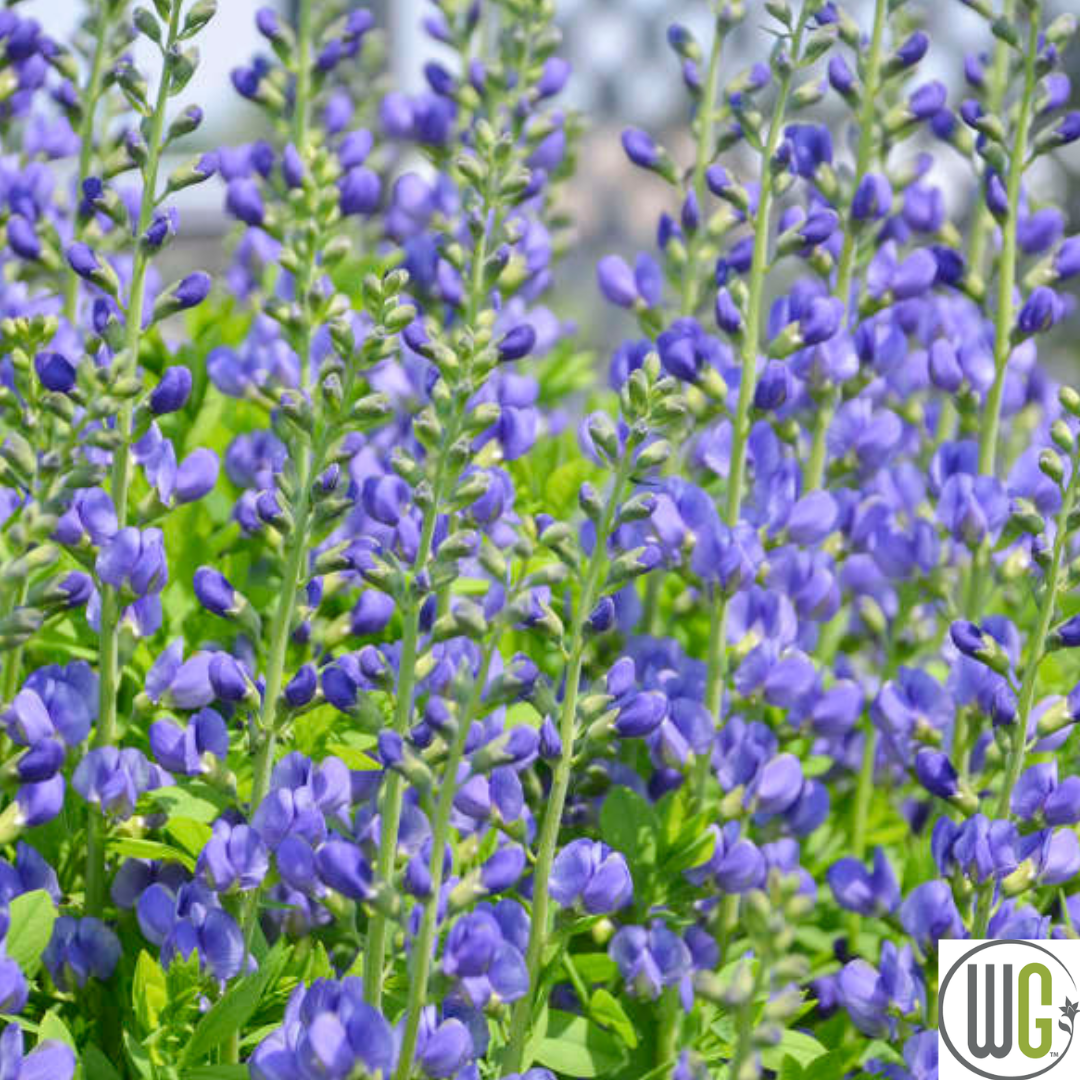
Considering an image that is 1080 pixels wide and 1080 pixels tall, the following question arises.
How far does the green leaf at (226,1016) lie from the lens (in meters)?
1.68

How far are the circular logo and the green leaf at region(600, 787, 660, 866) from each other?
37 centimetres

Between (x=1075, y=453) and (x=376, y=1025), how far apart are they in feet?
3.08

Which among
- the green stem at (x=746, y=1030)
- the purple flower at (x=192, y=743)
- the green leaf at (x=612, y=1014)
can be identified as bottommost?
the green stem at (x=746, y=1030)

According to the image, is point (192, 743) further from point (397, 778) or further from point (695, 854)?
point (695, 854)

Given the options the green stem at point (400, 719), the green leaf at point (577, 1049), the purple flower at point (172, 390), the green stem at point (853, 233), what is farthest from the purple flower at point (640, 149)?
the green leaf at point (577, 1049)

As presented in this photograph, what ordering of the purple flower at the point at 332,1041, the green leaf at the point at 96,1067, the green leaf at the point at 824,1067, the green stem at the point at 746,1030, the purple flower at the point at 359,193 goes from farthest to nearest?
the purple flower at the point at 359,193
the green leaf at the point at 824,1067
the green leaf at the point at 96,1067
the purple flower at the point at 332,1041
the green stem at the point at 746,1030

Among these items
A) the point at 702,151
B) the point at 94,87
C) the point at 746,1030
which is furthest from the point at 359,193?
the point at 746,1030

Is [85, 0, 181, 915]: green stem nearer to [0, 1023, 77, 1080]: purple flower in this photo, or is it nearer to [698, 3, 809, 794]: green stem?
[0, 1023, 77, 1080]: purple flower

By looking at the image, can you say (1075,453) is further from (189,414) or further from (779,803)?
(189,414)

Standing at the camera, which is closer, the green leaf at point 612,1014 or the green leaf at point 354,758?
the green leaf at point 354,758

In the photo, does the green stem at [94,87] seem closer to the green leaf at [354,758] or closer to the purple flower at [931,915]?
the green leaf at [354,758]

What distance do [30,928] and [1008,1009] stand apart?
3.21 ft

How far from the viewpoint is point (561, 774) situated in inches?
69.6

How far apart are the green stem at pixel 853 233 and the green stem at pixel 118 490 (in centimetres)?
96
